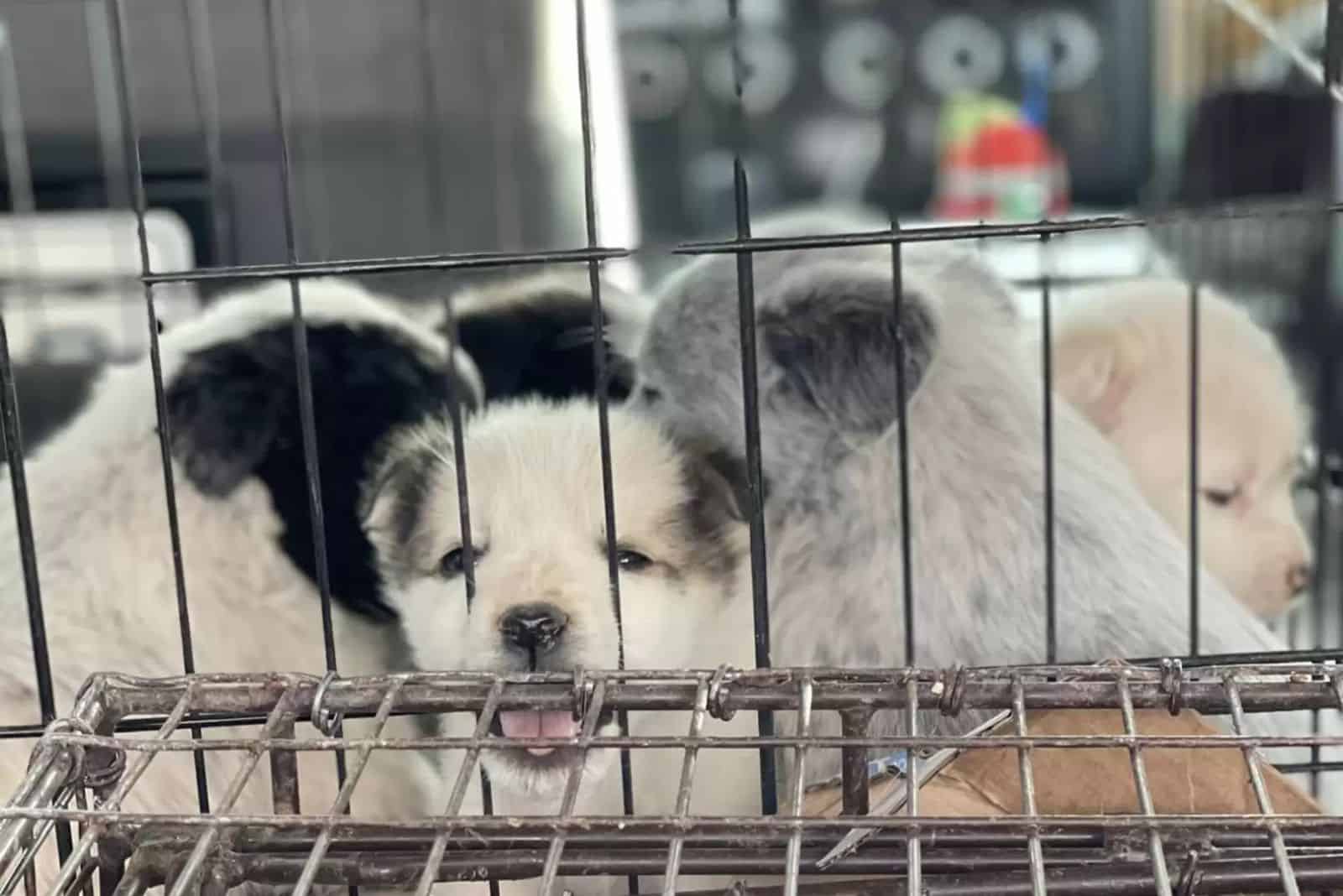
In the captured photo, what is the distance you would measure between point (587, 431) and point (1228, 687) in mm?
439

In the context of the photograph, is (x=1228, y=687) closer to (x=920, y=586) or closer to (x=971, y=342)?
(x=920, y=586)

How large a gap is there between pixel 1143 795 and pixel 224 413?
0.72 meters

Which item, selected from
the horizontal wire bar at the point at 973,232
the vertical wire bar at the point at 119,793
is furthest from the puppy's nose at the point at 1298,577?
the vertical wire bar at the point at 119,793

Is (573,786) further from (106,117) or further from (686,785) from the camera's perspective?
(106,117)

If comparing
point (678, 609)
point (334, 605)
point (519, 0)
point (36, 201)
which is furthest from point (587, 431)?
point (36, 201)

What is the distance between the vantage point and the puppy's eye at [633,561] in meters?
0.91

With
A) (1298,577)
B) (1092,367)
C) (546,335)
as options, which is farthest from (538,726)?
(1298,577)

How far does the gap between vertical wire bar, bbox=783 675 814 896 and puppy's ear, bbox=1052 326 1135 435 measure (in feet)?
2.45

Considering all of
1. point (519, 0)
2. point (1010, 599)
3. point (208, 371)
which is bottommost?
point (1010, 599)

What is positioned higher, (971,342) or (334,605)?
(971,342)

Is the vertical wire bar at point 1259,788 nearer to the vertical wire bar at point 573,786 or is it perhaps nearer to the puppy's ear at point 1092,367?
the vertical wire bar at point 573,786

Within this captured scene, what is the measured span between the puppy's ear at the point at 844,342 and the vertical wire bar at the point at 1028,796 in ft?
1.14

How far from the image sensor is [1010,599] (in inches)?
39.4

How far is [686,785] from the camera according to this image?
604 mm
